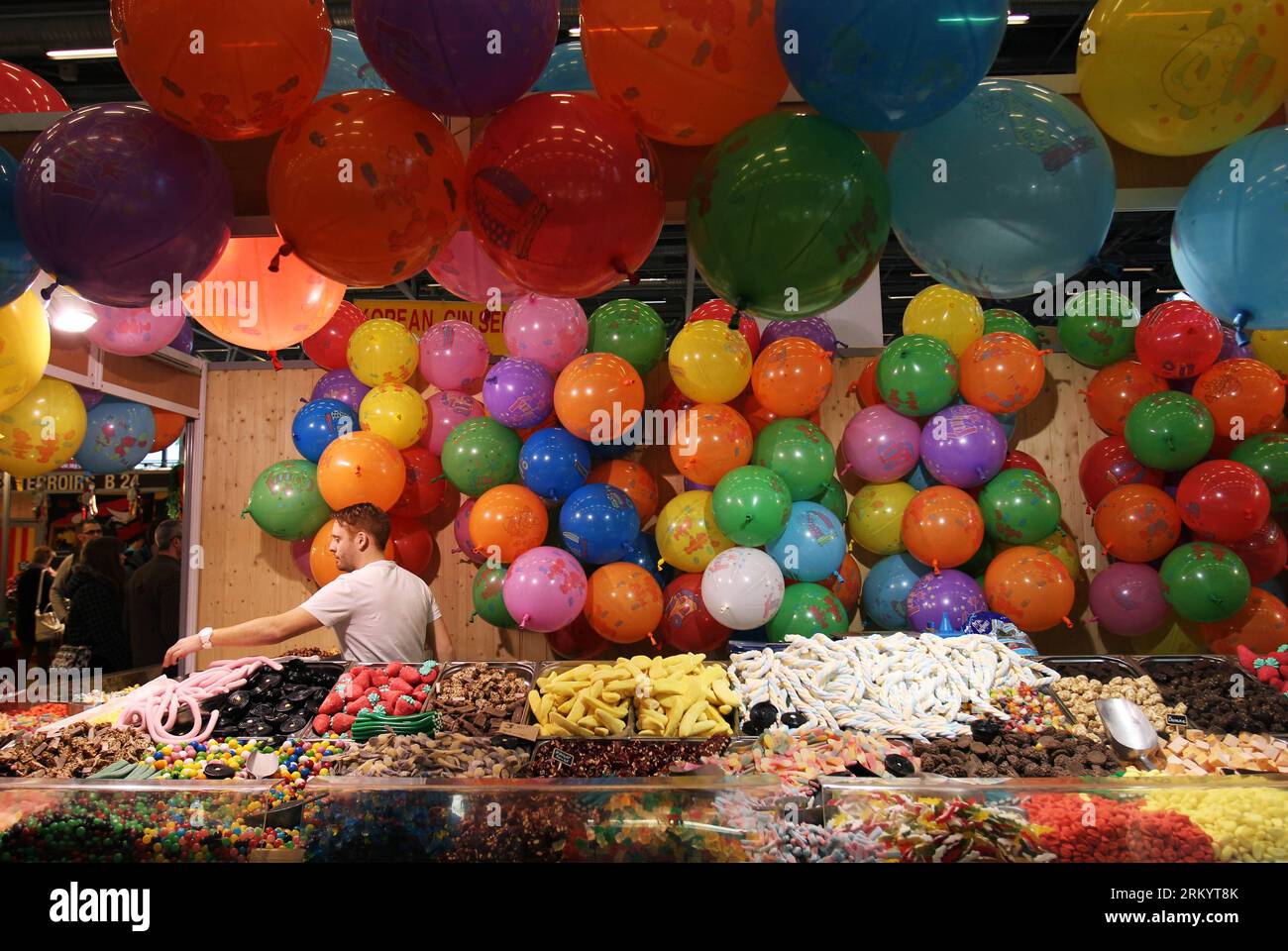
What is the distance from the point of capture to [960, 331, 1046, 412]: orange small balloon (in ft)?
14.4

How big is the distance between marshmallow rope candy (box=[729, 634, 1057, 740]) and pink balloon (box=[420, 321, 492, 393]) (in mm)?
2255

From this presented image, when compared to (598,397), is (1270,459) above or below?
below

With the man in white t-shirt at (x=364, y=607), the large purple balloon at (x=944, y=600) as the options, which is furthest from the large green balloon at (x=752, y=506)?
the man in white t-shirt at (x=364, y=607)

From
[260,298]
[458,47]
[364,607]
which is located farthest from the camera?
[364,607]

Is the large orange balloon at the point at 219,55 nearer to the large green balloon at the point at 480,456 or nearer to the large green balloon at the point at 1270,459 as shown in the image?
the large green balloon at the point at 480,456

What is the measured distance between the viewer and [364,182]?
6.27 feet

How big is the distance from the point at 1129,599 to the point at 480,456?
3.30 metres

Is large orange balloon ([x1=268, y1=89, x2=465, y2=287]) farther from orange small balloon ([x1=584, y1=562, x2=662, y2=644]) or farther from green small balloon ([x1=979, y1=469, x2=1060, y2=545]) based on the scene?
green small balloon ([x1=979, y1=469, x2=1060, y2=545])

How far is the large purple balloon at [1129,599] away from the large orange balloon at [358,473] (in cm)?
360

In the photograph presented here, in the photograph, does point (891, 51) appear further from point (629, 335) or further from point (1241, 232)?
point (629, 335)

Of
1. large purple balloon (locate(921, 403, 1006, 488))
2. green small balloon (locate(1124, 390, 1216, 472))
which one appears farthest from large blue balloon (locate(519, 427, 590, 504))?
green small balloon (locate(1124, 390, 1216, 472))

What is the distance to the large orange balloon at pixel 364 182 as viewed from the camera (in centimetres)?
192

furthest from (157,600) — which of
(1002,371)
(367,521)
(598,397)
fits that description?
(1002,371)

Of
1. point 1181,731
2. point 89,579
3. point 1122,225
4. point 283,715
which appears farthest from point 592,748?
point 1122,225
